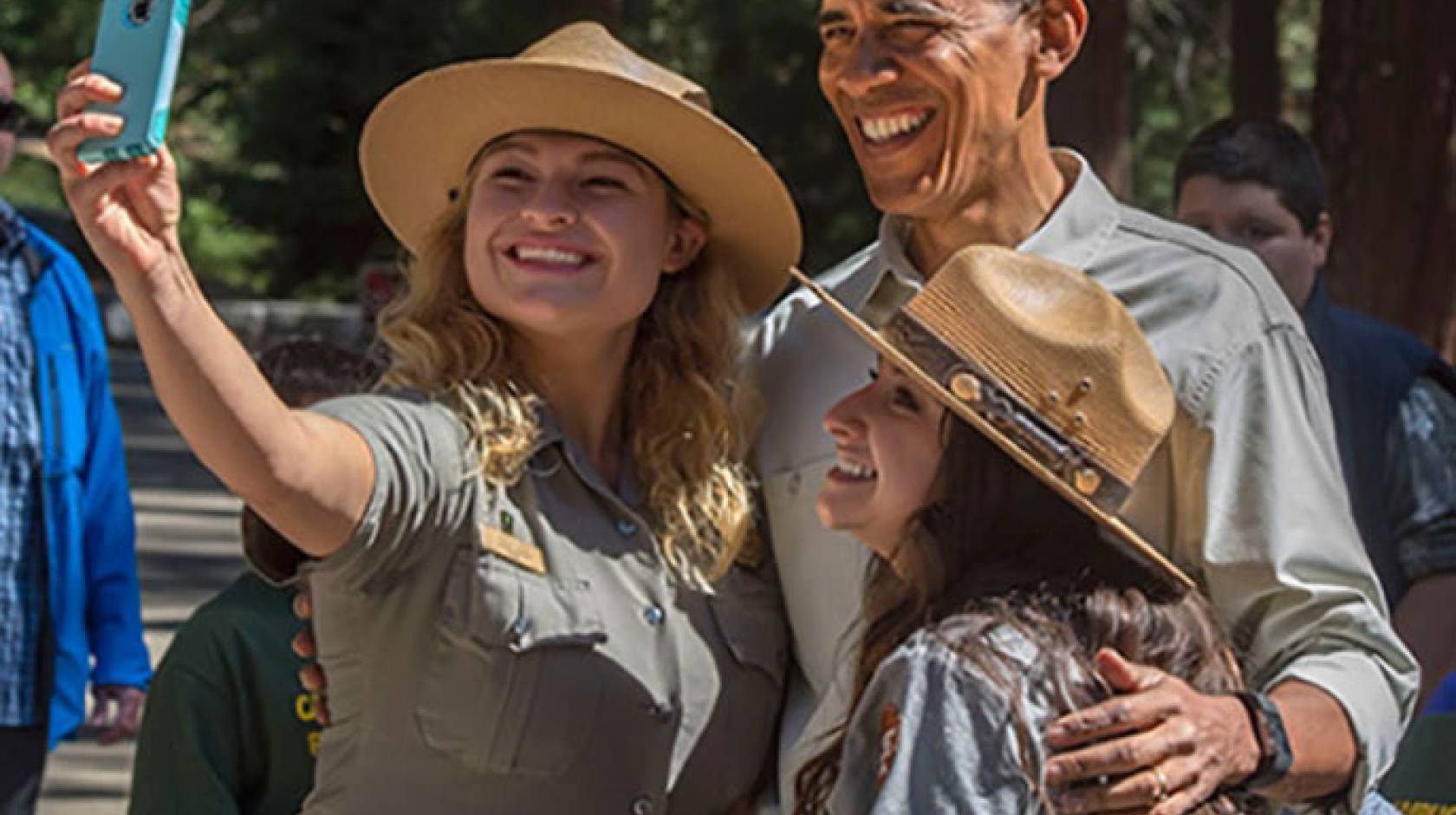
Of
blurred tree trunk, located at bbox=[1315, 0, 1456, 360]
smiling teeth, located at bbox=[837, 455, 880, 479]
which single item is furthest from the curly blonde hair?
blurred tree trunk, located at bbox=[1315, 0, 1456, 360]

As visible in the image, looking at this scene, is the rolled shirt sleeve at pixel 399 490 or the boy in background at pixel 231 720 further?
the boy in background at pixel 231 720

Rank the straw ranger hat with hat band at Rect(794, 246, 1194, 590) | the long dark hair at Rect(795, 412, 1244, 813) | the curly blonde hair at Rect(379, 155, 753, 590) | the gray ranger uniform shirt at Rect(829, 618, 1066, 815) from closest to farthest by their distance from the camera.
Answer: the gray ranger uniform shirt at Rect(829, 618, 1066, 815), the long dark hair at Rect(795, 412, 1244, 813), the straw ranger hat with hat band at Rect(794, 246, 1194, 590), the curly blonde hair at Rect(379, 155, 753, 590)

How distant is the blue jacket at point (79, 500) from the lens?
4.89 meters

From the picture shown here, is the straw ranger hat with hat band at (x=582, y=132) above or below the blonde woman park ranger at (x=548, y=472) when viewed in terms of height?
above

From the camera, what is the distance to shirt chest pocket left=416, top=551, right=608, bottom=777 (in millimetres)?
3010

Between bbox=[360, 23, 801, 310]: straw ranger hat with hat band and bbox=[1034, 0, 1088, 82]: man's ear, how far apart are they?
43 centimetres

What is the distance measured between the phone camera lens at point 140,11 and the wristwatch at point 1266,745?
141 centimetres

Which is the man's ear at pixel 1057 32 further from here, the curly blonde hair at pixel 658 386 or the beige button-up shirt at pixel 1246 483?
the curly blonde hair at pixel 658 386

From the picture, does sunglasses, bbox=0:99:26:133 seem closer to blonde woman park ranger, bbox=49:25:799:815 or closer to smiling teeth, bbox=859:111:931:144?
blonde woman park ranger, bbox=49:25:799:815

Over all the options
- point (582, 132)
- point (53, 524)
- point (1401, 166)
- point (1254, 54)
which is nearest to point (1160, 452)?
point (582, 132)

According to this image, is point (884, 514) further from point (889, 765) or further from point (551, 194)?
point (551, 194)

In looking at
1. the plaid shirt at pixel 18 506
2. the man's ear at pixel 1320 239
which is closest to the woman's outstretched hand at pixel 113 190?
the plaid shirt at pixel 18 506

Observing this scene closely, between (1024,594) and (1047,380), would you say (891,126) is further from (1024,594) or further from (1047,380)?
(1024,594)

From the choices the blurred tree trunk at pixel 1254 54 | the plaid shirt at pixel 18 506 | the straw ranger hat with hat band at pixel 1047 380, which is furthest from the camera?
the blurred tree trunk at pixel 1254 54
